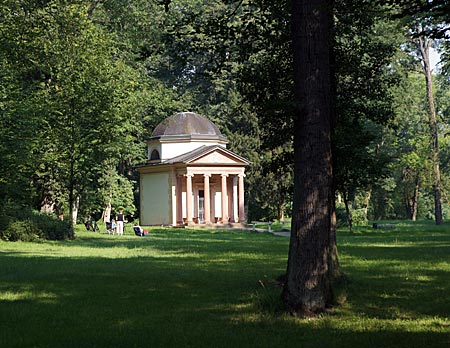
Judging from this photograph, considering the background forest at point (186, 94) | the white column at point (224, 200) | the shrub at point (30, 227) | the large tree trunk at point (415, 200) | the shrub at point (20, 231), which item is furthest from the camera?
the large tree trunk at point (415, 200)

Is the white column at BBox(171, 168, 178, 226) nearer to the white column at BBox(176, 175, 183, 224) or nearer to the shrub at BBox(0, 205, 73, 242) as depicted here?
the white column at BBox(176, 175, 183, 224)

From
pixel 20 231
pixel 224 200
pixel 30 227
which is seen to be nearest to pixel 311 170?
pixel 20 231

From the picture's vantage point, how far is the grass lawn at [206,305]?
941 cm

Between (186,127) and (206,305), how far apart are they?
50.1 metres

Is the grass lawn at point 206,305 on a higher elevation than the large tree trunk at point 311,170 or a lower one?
lower

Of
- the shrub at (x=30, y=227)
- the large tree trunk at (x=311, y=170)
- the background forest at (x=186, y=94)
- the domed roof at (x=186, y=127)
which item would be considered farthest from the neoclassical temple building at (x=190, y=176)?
the large tree trunk at (x=311, y=170)

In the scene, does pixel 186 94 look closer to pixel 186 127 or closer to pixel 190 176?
pixel 186 127

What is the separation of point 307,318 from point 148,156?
179 ft

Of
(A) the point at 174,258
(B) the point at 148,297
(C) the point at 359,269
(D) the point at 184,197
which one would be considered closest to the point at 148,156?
(D) the point at 184,197

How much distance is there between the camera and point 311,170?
37.2ft

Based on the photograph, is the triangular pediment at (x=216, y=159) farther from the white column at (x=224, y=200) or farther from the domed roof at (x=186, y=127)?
the domed roof at (x=186, y=127)

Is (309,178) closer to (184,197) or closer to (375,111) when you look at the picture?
(375,111)

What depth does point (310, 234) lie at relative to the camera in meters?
11.1

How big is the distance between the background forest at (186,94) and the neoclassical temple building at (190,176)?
8.55 feet
